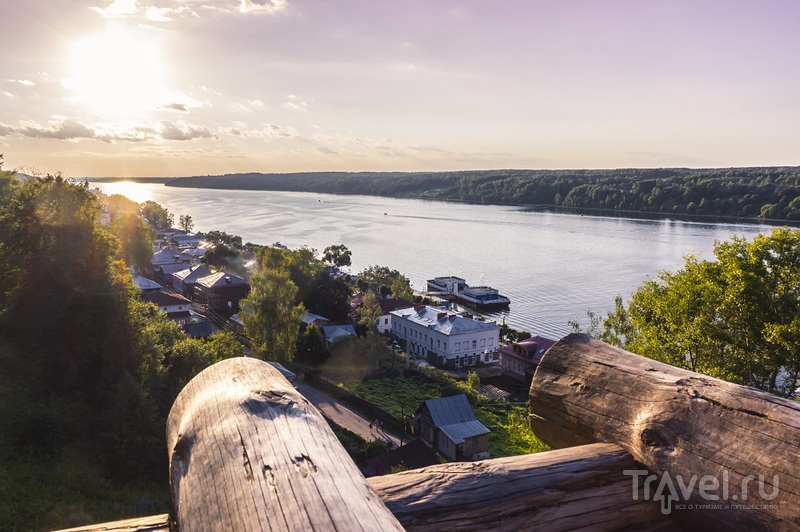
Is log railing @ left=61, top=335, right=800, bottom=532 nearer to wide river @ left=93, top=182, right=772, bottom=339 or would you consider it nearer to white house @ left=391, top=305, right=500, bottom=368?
wide river @ left=93, top=182, right=772, bottom=339

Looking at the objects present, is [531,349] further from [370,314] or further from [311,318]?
[311,318]

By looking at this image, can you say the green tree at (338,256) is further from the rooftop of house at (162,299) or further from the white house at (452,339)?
the rooftop of house at (162,299)

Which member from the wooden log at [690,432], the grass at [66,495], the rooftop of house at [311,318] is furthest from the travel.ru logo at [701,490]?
the rooftop of house at [311,318]

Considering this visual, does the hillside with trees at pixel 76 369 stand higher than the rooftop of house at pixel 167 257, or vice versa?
the hillside with trees at pixel 76 369

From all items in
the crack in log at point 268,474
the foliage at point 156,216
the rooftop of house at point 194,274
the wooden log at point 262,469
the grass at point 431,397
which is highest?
the crack in log at point 268,474

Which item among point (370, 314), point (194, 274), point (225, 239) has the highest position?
point (225, 239)

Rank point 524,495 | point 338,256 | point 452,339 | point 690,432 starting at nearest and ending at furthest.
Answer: point 524,495 < point 690,432 < point 452,339 < point 338,256

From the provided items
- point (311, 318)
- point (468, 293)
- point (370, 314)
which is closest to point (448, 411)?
point (370, 314)
